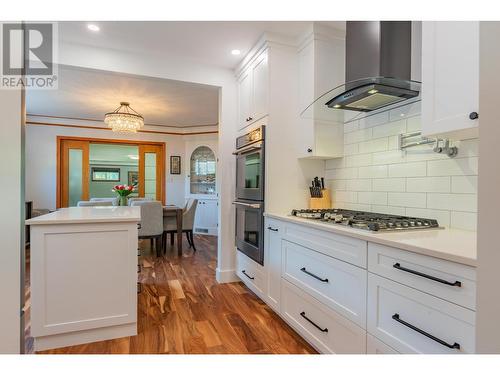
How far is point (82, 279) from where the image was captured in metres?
1.81

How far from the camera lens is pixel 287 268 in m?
2.06

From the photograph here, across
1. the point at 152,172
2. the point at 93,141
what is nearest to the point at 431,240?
the point at 152,172

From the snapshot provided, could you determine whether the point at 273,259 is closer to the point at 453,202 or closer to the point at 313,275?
the point at 313,275

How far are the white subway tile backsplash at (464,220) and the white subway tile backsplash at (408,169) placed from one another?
0.32 m

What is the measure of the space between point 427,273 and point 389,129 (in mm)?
1262

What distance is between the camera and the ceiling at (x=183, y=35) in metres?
2.29

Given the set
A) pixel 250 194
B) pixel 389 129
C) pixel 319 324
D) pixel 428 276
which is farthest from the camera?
pixel 250 194

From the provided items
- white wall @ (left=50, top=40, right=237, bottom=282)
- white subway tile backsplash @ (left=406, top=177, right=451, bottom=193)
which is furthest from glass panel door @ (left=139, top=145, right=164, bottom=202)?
white subway tile backsplash @ (left=406, top=177, right=451, bottom=193)

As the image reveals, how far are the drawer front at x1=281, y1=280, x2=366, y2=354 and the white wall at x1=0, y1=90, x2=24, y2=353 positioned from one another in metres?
1.40

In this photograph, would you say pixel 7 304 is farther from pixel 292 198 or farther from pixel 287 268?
pixel 292 198

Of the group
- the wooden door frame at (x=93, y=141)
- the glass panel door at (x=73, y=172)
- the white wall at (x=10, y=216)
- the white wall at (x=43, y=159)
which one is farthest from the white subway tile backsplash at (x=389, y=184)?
the glass panel door at (x=73, y=172)
